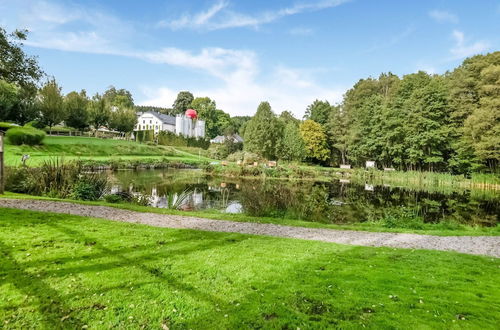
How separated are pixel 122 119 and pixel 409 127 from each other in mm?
43670

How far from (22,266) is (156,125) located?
74.9 m

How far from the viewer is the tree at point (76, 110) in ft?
143

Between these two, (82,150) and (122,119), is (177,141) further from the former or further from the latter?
(82,150)

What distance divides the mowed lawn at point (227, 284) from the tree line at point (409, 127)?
2827 centimetres

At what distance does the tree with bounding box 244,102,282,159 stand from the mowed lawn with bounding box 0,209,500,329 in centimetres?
3610

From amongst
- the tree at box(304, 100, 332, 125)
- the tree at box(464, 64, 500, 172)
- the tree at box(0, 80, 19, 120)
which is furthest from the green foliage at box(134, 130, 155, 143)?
the tree at box(464, 64, 500, 172)

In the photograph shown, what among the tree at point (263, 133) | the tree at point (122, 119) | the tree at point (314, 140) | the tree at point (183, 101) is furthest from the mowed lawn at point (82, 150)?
the tree at point (183, 101)

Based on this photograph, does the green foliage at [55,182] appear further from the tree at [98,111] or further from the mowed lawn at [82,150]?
the tree at [98,111]

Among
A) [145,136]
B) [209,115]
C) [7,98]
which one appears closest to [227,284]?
[7,98]

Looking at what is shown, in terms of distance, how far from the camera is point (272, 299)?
3807 mm

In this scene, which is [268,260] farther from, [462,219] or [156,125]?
[156,125]

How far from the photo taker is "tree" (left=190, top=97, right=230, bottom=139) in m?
87.9

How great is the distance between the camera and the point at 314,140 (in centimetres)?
4791

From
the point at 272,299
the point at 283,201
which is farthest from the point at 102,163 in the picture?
the point at 272,299
